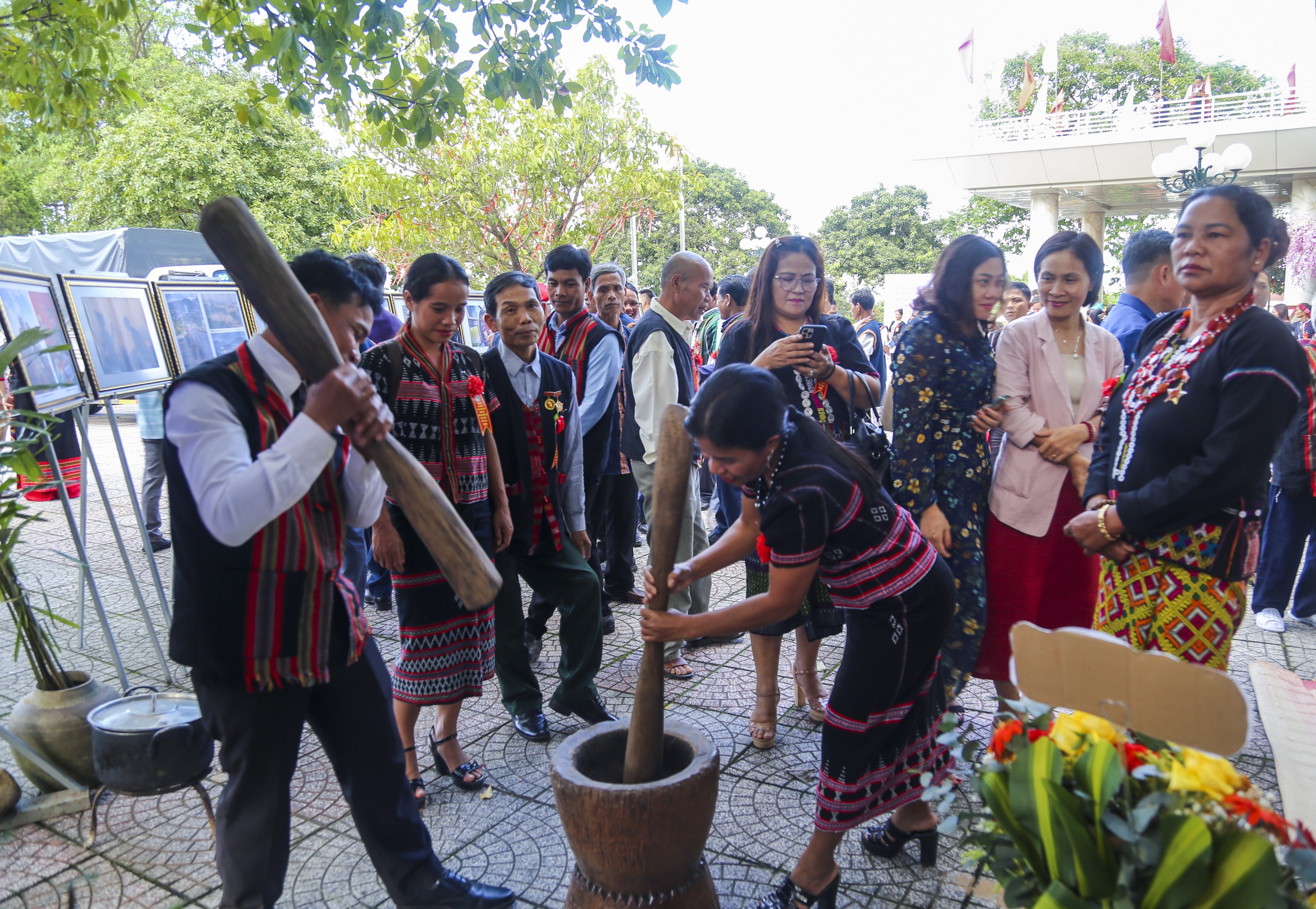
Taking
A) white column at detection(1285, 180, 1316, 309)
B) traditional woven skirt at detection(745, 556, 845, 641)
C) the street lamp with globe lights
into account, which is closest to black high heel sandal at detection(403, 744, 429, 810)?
traditional woven skirt at detection(745, 556, 845, 641)

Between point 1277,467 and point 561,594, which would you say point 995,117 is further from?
point 561,594

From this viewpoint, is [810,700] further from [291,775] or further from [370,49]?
[370,49]

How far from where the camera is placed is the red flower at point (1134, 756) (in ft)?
4.39

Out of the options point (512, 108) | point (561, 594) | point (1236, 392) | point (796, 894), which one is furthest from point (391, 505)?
point (512, 108)

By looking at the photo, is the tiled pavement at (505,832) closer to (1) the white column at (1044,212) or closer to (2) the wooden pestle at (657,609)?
(2) the wooden pestle at (657,609)

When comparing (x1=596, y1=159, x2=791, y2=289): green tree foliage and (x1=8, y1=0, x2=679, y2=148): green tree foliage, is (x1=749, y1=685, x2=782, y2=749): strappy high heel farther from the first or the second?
(x1=596, y1=159, x2=791, y2=289): green tree foliage

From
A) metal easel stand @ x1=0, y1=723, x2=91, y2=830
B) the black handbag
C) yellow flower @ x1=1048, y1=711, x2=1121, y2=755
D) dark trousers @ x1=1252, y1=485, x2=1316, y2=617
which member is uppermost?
the black handbag

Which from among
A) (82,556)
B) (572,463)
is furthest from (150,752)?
(572,463)

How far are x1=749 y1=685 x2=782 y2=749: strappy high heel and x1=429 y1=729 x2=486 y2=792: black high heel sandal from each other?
1087mm

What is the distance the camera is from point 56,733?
3033 millimetres

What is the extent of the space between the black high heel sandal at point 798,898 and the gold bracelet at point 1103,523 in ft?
4.02

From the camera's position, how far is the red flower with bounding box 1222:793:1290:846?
1.20 m

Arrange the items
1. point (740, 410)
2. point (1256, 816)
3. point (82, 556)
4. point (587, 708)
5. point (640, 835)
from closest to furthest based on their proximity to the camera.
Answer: point (1256, 816)
point (640, 835)
point (740, 410)
point (82, 556)
point (587, 708)

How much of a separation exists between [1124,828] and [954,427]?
1.93 metres
